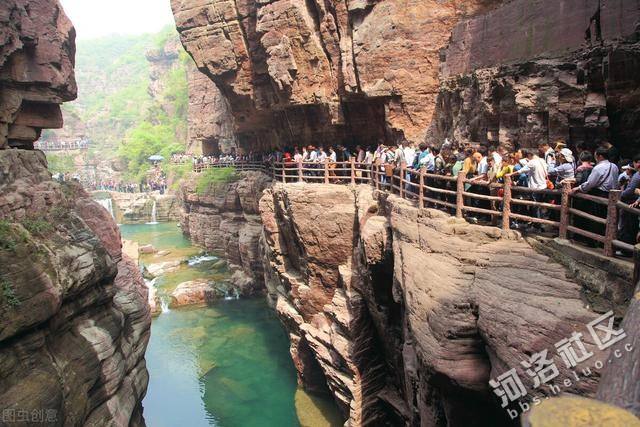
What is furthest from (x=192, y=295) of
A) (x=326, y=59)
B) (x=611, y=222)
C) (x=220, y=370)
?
(x=611, y=222)

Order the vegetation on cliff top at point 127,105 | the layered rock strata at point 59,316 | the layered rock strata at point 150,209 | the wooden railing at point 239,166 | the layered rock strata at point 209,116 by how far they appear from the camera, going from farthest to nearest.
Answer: the vegetation on cliff top at point 127,105, the layered rock strata at point 150,209, the layered rock strata at point 209,116, the wooden railing at point 239,166, the layered rock strata at point 59,316

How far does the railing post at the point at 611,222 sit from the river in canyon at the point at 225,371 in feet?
35.1

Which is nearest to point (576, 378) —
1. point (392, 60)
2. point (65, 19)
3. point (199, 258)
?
point (392, 60)

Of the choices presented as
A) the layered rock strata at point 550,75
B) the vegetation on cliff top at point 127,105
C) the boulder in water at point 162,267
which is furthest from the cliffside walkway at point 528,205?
the vegetation on cliff top at point 127,105

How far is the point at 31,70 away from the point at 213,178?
17.8m

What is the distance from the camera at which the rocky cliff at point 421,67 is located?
29.2ft

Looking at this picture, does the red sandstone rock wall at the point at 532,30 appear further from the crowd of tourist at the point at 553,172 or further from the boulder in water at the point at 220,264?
the boulder in water at the point at 220,264

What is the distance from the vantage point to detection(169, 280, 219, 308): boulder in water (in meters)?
22.6

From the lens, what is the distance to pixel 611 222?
5242 millimetres

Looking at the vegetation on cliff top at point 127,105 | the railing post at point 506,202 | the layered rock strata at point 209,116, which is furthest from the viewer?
the vegetation on cliff top at point 127,105

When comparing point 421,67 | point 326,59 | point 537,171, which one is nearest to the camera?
point 537,171

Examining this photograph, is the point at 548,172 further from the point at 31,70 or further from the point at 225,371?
the point at 225,371

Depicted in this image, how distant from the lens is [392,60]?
14898 millimetres

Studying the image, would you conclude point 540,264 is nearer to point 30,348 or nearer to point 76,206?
point 30,348
